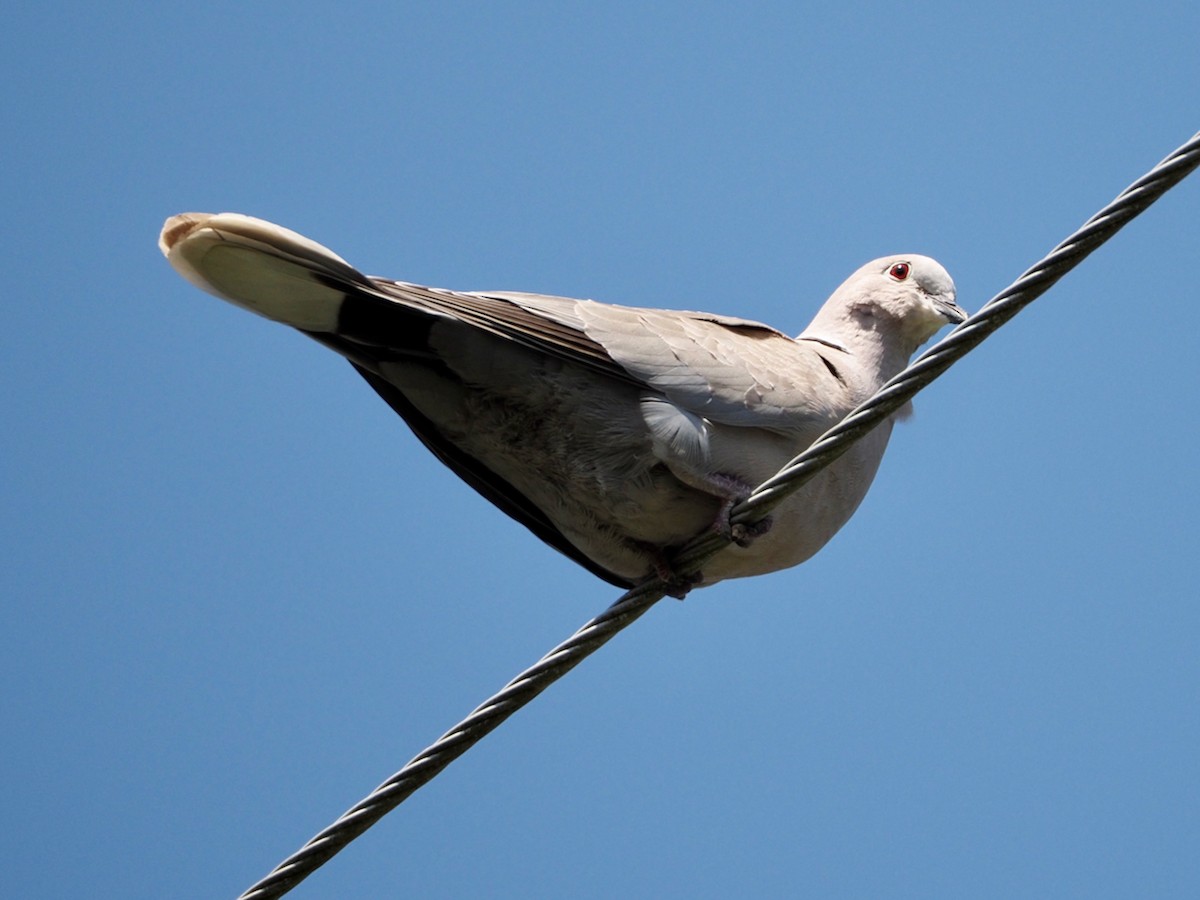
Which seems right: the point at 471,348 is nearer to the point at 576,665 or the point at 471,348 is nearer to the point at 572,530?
the point at 572,530

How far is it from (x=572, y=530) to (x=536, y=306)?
94 cm

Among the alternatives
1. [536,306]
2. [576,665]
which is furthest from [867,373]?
[576,665]

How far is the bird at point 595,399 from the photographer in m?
4.82

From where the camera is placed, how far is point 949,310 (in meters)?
6.30

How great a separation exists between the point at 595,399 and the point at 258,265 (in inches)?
49.5

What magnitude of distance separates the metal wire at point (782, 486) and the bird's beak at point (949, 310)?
6.66 feet

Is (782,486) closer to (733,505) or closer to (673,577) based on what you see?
(733,505)

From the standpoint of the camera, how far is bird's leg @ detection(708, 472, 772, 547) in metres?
5.02

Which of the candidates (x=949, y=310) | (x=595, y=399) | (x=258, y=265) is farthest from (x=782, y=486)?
(x=949, y=310)

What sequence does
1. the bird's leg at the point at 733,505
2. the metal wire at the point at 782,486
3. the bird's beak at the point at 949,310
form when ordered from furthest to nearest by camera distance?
the bird's beak at the point at 949,310
the bird's leg at the point at 733,505
the metal wire at the point at 782,486

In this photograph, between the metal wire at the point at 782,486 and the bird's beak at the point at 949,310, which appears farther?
the bird's beak at the point at 949,310

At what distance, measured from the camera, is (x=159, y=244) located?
4664mm

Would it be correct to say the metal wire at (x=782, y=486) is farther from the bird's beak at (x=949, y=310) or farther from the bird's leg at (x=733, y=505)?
the bird's beak at (x=949, y=310)

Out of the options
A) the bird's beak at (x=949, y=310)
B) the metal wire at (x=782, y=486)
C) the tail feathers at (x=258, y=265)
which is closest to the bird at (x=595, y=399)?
the tail feathers at (x=258, y=265)
